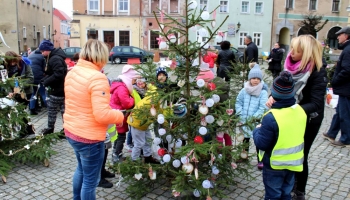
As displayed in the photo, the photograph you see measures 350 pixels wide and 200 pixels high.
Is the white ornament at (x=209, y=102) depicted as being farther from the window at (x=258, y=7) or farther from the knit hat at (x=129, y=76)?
the window at (x=258, y=7)

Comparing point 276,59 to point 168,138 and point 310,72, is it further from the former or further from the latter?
point 168,138

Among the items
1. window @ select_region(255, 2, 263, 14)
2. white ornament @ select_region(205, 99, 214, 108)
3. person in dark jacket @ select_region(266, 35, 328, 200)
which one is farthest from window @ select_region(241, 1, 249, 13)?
white ornament @ select_region(205, 99, 214, 108)

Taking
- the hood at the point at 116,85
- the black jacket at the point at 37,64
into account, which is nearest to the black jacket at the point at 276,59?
the black jacket at the point at 37,64

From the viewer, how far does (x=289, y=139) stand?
2.85m

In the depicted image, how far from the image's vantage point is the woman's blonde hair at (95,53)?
3064 millimetres

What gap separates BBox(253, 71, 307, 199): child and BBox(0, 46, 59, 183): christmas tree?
11.0 ft

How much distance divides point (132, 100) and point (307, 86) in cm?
213

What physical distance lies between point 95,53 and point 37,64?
564cm


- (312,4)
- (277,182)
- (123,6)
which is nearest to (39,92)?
(277,182)

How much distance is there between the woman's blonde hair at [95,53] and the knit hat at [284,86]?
5.29 feet

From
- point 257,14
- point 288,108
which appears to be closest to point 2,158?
point 288,108

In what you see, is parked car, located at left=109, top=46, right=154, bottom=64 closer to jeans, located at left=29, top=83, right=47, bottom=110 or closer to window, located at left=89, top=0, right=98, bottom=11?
window, located at left=89, top=0, right=98, bottom=11

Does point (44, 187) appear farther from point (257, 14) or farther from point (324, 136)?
point (257, 14)

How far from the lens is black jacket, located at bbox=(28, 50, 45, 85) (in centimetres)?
800
